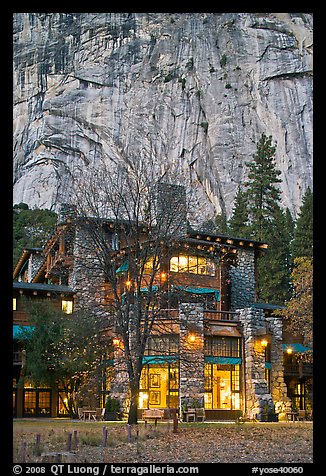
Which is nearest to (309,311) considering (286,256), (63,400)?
(63,400)

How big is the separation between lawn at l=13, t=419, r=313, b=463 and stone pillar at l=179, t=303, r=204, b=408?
606cm

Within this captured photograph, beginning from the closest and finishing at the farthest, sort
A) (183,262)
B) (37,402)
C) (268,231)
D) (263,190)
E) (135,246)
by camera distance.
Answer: (135,246) < (37,402) < (183,262) < (268,231) < (263,190)

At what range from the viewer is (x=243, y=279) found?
139ft

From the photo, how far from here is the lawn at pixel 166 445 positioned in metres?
16.8

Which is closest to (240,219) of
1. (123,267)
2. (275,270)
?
(275,270)

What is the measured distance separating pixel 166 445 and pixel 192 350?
11.5 meters

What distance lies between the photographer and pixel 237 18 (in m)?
86.6

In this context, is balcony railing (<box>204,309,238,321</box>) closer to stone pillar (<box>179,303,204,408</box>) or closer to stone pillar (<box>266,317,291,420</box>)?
stone pillar (<box>179,303,204,408</box>)

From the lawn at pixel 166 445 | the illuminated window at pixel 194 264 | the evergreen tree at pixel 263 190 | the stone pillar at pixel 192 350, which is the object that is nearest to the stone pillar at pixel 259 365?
the stone pillar at pixel 192 350

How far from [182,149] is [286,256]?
27951 millimetres

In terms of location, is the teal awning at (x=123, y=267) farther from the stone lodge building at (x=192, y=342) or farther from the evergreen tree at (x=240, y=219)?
the evergreen tree at (x=240, y=219)

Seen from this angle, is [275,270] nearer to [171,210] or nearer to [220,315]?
[220,315]

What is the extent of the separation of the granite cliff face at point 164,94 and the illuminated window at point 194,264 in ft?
119
